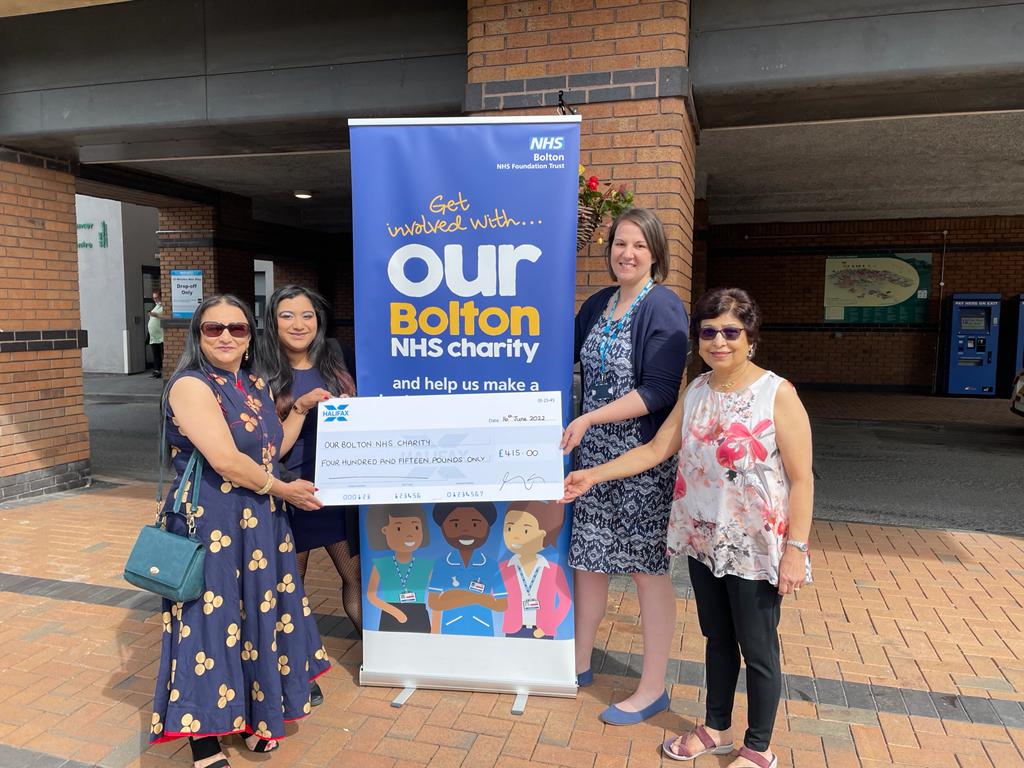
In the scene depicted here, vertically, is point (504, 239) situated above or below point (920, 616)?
above

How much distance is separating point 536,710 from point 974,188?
11.5 m

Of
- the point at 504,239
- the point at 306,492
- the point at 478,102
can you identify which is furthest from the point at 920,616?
the point at 478,102

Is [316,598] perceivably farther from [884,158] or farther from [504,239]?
[884,158]

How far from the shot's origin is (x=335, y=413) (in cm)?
270

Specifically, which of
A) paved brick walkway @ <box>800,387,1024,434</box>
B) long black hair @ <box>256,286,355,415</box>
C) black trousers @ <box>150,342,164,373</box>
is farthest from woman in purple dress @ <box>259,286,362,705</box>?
black trousers @ <box>150,342,164,373</box>

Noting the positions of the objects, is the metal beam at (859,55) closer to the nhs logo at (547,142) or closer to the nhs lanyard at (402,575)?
the nhs logo at (547,142)

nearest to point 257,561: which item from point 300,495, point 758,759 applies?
point 300,495

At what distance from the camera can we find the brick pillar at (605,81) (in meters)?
4.08

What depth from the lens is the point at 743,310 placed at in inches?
90.2

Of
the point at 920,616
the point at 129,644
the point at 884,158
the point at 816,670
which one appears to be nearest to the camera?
the point at 816,670

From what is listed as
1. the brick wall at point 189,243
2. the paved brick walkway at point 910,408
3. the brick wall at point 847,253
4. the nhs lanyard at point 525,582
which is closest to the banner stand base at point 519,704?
the nhs lanyard at point 525,582


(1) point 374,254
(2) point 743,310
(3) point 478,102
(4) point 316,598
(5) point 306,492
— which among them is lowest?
(4) point 316,598

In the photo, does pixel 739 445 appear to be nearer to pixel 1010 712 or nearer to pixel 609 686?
pixel 609 686
